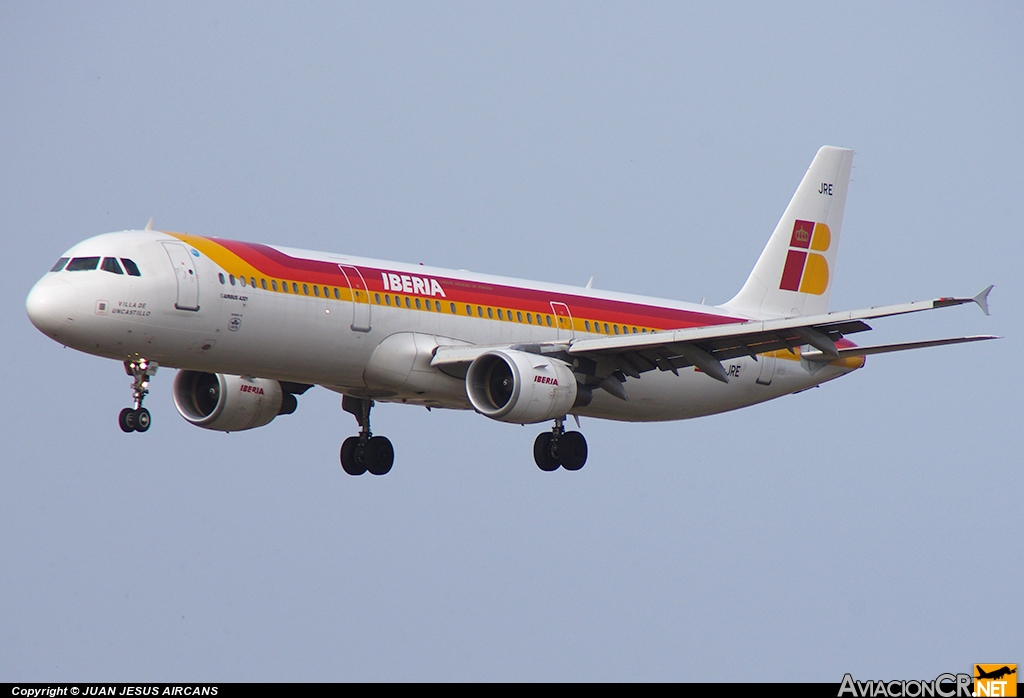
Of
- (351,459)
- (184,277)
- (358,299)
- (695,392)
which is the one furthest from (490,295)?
(184,277)

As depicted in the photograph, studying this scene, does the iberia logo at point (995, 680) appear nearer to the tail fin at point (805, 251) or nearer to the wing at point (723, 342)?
the wing at point (723, 342)

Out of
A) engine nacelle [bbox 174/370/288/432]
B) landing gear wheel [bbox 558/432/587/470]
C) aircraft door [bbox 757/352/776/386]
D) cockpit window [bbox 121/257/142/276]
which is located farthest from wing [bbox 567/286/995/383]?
cockpit window [bbox 121/257/142/276]

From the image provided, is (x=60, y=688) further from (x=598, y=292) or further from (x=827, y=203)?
(x=827, y=203)

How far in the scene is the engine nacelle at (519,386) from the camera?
3938cm

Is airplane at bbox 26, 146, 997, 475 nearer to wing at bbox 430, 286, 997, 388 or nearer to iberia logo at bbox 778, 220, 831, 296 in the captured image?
wing at bbox 430, 286, 997, 388

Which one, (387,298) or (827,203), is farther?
(827,203)

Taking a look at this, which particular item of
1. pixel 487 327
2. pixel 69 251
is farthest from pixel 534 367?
pixel 69 251

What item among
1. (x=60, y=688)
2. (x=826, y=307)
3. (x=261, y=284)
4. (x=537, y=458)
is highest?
(x=826, y=307)

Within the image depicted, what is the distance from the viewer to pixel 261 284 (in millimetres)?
38062

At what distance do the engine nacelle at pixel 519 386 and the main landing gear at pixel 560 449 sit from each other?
207cm

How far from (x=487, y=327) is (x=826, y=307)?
14.8 m

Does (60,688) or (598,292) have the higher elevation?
(598,292)

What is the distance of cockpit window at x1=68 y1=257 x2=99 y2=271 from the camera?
36594mm

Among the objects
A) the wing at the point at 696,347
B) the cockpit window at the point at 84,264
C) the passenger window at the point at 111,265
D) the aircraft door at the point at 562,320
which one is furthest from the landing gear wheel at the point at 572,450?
the cockpit window at the point at 84,264
